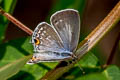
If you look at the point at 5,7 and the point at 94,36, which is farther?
the point at 5,7

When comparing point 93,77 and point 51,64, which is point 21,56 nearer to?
point 51,64

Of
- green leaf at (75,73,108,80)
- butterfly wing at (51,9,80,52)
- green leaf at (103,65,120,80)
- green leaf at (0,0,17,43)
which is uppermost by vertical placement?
green leaf at (0,0,17,43)

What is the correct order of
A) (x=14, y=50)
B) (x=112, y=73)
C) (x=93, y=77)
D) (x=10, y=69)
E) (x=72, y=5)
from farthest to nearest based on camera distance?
1. (x=72, y=5)
2. (x=14, y=50)
3. (x=112, y=73)
4. (x=93, y=77)
5. (x=10, y=69)

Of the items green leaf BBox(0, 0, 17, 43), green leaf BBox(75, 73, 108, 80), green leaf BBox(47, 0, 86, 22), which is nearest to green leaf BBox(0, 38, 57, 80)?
green leaf BBox(0, 0, 17, 43)

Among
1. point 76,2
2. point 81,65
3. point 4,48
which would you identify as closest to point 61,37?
point 81,65

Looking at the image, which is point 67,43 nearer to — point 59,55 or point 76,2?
point 59,55

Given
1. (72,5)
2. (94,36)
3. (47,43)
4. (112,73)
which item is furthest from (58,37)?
(72,5)

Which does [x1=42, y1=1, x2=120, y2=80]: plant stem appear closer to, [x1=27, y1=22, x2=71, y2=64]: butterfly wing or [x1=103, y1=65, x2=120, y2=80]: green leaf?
[x1=27, y1=22, x2=71, y2=64]: butterfly wing
